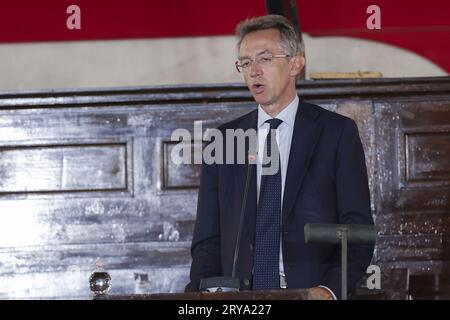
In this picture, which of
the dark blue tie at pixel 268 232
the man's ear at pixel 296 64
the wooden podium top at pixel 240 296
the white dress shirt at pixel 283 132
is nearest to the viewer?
the wooden podium top at pixel 240 296

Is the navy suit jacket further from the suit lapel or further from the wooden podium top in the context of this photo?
the wooden podium top

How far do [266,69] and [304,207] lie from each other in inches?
17.4

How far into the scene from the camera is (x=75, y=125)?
4.46 metres

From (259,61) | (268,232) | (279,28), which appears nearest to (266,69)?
(259,61)

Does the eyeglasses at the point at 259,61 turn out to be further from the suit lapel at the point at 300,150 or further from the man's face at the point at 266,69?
the suit lapel at the point at 300,150

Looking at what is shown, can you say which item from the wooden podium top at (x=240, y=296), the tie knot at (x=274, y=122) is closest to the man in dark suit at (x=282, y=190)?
the tie knot at (x=274, y=122)

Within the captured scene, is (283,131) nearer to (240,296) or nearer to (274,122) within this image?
(274,122)

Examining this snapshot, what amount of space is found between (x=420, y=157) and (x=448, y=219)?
0.90 feet

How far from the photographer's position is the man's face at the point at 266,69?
332cm
